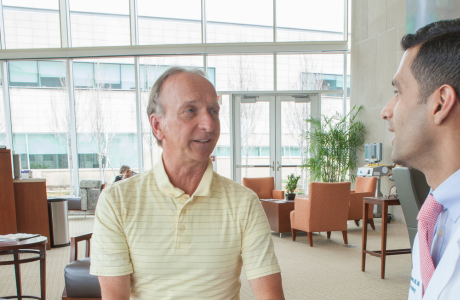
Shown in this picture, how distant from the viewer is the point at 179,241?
4.00 feet

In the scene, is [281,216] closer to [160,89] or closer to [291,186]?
[291,186]

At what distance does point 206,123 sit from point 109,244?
52cm

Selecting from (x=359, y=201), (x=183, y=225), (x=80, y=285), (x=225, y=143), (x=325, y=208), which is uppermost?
(x=183, y=225)

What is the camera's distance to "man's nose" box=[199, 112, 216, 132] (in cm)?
127

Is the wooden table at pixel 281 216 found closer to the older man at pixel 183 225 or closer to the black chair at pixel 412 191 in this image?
the black chair at pixel 412 191

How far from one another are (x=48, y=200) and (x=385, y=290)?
4.75 meters

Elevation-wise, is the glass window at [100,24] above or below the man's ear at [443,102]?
above

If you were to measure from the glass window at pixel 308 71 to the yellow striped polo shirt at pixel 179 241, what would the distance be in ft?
25.7

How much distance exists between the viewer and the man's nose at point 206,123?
127cm

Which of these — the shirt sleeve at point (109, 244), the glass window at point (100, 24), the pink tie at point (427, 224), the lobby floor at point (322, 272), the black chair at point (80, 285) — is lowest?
the lobby floor at point (322, 272)

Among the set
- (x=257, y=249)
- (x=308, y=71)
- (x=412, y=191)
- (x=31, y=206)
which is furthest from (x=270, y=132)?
(x=257, y=249)

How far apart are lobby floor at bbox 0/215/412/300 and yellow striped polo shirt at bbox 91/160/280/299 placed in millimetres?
2281

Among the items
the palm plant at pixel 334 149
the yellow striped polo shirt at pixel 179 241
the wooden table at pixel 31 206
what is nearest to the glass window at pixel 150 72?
the palm plant at pixel 334 149

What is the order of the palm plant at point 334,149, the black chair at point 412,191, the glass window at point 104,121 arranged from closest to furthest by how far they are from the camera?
the black chair at point 412,191 → the palm plant at point 334,149 → the glass window at point 104,121
